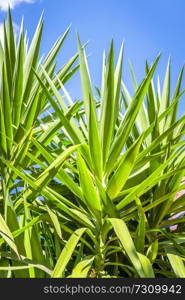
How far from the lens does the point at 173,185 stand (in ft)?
4.93

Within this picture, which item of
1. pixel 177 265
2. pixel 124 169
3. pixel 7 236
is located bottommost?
pixel 177 265

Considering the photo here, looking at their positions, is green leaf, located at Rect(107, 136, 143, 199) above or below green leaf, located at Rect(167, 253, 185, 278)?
above

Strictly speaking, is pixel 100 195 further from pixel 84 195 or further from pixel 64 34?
pixel 64 34

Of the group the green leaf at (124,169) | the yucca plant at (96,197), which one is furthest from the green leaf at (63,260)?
the green leaf at (124,169)

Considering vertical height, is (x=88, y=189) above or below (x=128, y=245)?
above

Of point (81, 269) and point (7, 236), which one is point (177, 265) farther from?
point (7, 236)

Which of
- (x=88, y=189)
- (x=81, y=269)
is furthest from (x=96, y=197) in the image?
(x=81, y=269)

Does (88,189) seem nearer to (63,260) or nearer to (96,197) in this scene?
(96,197)

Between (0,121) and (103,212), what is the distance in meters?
0.58

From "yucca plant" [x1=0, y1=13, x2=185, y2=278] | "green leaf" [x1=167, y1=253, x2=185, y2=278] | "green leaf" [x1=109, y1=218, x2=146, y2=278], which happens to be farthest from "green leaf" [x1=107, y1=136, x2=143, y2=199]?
"green leaf" [x1=167, y1=253, x2=185, y2=278]

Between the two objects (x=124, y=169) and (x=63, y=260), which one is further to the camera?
(x=124, y=169)

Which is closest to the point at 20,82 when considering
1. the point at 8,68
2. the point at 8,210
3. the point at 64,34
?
the point at 8,68

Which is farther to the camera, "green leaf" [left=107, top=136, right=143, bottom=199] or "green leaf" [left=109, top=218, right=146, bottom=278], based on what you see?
"green leaf" [left=107, top=136, right=143, bottom=199]

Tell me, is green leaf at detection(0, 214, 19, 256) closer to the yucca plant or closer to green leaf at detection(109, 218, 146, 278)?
the yucca plant
